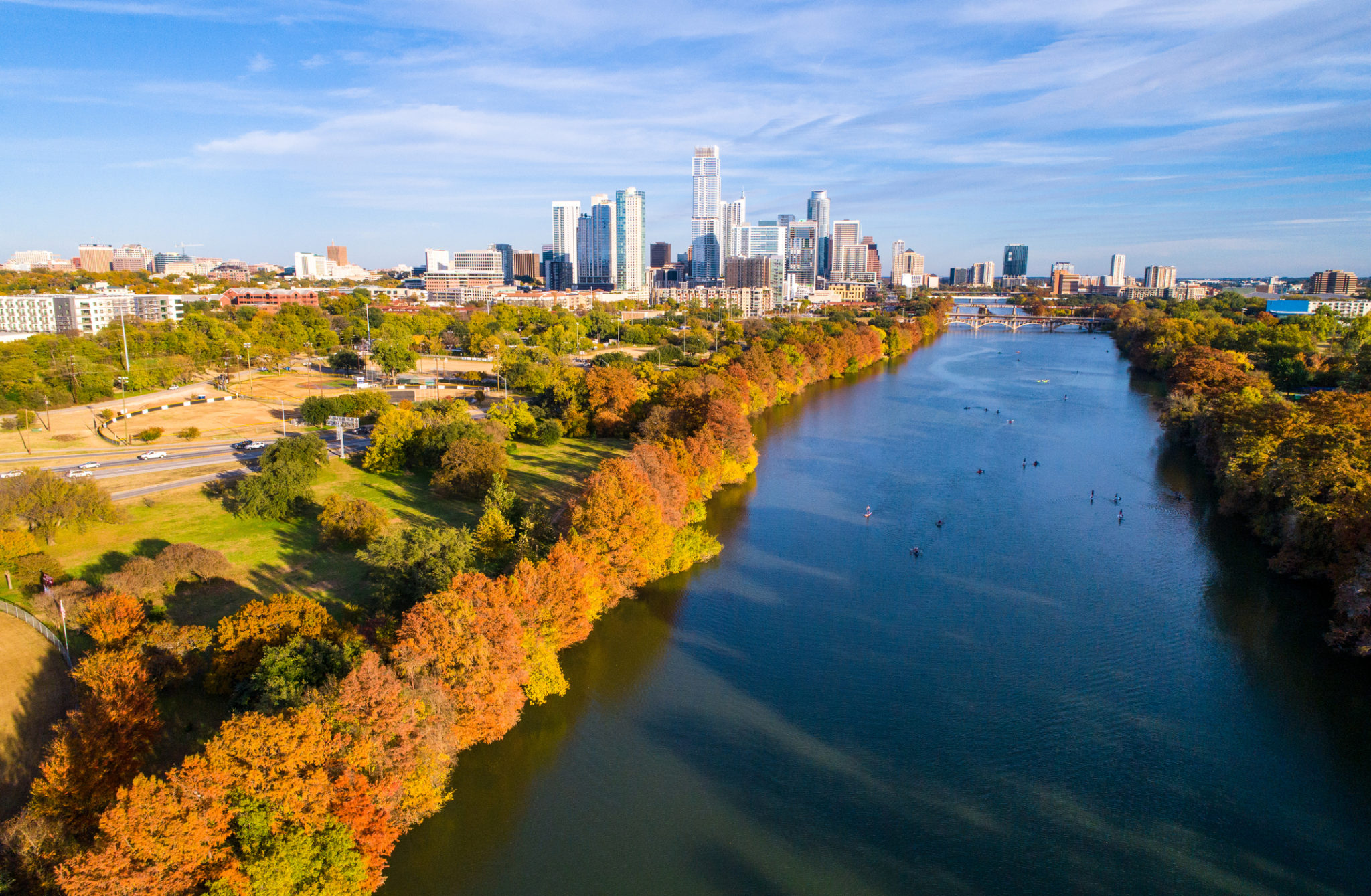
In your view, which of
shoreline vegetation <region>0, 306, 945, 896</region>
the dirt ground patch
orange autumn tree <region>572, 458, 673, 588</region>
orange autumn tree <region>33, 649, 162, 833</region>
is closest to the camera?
shoreline vegetation <region>0, 306, 945, 896</region>

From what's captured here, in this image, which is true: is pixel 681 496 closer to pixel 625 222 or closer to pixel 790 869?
pixel 790 869

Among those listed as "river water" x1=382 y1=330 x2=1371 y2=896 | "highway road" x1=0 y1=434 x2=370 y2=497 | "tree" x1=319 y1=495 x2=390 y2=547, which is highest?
"highway road" x1=0 y1=434 x2=370 y2=497

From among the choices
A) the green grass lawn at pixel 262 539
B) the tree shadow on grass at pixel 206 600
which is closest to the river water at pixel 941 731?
the green grass lawn at pixel 262 539

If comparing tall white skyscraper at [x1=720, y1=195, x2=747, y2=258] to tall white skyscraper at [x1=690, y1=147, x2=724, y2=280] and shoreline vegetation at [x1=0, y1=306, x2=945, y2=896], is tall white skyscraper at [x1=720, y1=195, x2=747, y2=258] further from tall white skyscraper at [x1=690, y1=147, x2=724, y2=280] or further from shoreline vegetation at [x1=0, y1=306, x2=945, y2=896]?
shoreline vegetation at [x1=0, y1=306, x2=945, y2=896]

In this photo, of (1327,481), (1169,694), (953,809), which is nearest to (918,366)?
(1327,481)

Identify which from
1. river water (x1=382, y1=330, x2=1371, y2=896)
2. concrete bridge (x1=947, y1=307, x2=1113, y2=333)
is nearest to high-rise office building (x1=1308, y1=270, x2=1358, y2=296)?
concrete bridge (x1=947, y1=307, x2=1113, y2=333)

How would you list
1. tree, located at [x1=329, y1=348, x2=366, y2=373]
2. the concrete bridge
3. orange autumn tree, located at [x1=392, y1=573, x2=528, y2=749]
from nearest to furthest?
1. orange autumn tree, located at [x1=392, y1=573, x2=528, y2=749]
2. tree, located at [x1=329, y1=348, x2=366, y2=373]
3. the concrete bridge

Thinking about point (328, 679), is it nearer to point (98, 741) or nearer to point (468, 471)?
point (98, 741)
